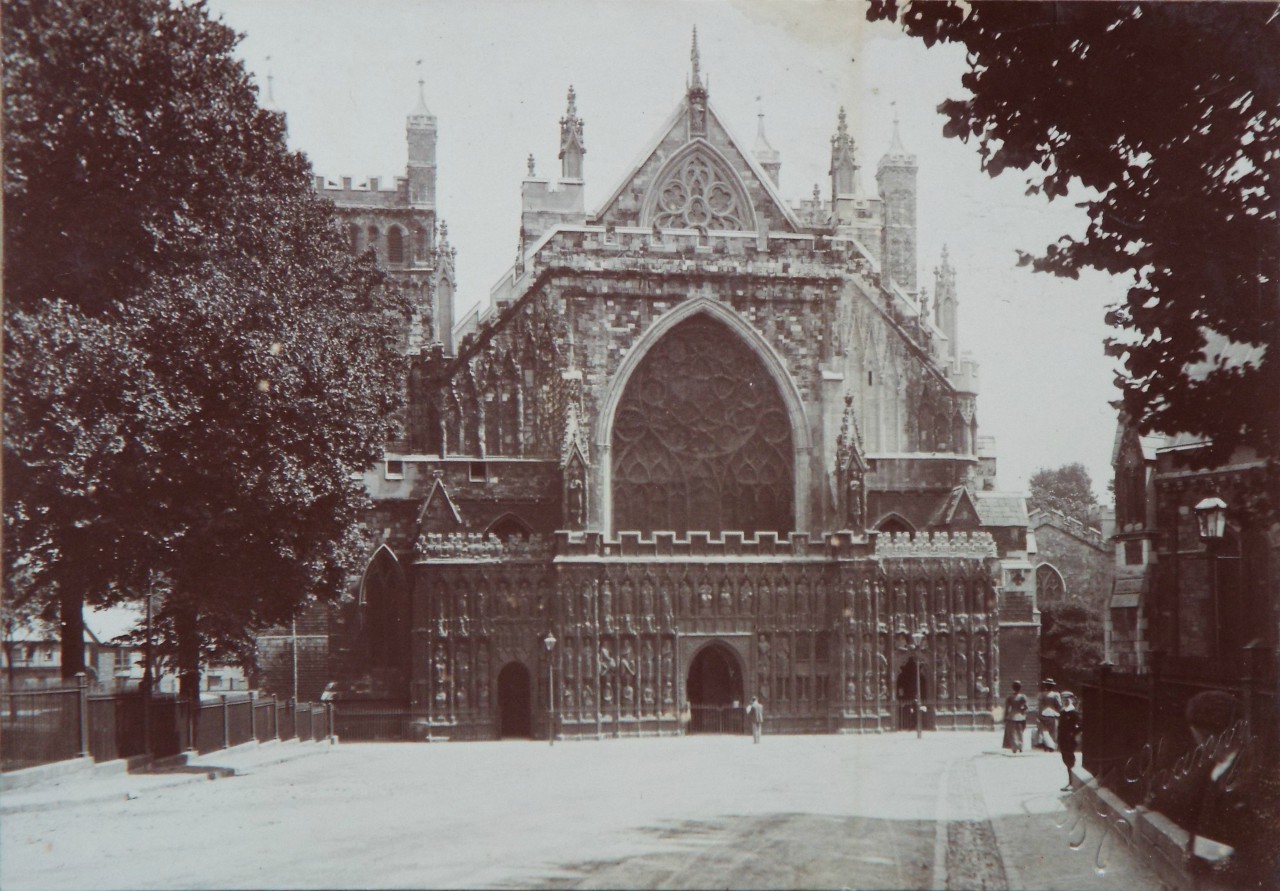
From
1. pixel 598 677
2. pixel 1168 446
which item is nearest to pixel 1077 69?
A: pixel 1168 446

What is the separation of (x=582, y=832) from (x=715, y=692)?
71.6ft

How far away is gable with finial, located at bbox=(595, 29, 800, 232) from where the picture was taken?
37.9 metres

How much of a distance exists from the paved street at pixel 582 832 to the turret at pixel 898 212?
72.2 feet

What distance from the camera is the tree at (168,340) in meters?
18.2

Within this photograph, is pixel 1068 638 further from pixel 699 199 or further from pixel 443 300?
pixel 443 300

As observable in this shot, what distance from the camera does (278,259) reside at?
23.9 meters

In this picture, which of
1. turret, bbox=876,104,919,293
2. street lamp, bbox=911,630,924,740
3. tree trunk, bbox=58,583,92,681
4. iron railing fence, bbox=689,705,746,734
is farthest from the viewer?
turret, bbox=876,104,919,293

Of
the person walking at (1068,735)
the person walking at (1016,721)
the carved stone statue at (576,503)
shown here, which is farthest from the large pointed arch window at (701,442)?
the person walking at (1068,735)

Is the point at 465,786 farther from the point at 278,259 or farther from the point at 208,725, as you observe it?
the point at 278,259

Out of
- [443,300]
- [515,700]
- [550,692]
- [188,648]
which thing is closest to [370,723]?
[515,700]

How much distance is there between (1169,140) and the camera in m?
13.5

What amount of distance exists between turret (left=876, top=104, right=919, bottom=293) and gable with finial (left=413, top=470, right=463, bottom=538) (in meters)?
14.8

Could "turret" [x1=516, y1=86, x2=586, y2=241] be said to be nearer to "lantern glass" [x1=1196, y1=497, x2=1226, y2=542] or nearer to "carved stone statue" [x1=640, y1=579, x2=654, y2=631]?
"carved stone statue" [x1=640, y1=579, x2=654, y2=631]

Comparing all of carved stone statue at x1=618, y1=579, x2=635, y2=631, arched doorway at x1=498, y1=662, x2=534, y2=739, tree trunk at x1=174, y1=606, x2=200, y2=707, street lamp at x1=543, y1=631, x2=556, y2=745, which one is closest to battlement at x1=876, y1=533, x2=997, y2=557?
carved stone statue at x1=618, y1=579, x2=635, y2=631
